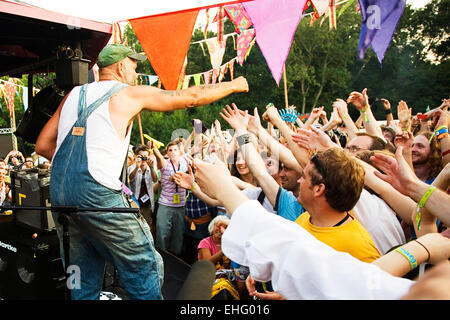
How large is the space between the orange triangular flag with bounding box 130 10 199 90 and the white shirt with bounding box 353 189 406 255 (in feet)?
7.39

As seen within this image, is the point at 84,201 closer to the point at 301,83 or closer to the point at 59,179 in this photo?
the point at 59,179

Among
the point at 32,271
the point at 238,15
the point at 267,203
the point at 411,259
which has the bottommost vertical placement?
the point at 32,271

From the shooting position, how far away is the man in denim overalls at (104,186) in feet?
6.25

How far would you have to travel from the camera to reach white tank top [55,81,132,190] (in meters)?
1.92

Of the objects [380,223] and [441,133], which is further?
[441,133]

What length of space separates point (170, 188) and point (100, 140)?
3.17m

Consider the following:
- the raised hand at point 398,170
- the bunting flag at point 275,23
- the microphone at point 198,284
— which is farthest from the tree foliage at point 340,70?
the microphone at point 198,284

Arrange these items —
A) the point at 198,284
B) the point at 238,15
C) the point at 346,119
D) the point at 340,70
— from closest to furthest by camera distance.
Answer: the point at 198,284 → the point at 346,119 → the point at 238,15 → the point at 340,70

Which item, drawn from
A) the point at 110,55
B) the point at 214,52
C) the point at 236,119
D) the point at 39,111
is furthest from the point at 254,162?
the point at 214,52

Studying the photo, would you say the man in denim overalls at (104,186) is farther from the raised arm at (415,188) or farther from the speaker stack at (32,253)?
the speaker stack at (32,253)

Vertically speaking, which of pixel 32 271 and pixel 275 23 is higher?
pixel 275 23

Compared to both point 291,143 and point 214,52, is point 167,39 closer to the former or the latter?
point 291,143

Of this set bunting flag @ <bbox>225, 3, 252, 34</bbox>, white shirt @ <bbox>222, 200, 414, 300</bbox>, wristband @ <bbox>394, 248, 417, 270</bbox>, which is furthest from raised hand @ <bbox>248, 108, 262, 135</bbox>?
bunting flag @ <bbox>225, 3, 252, 34</bbox>

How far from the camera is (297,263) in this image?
867mm
